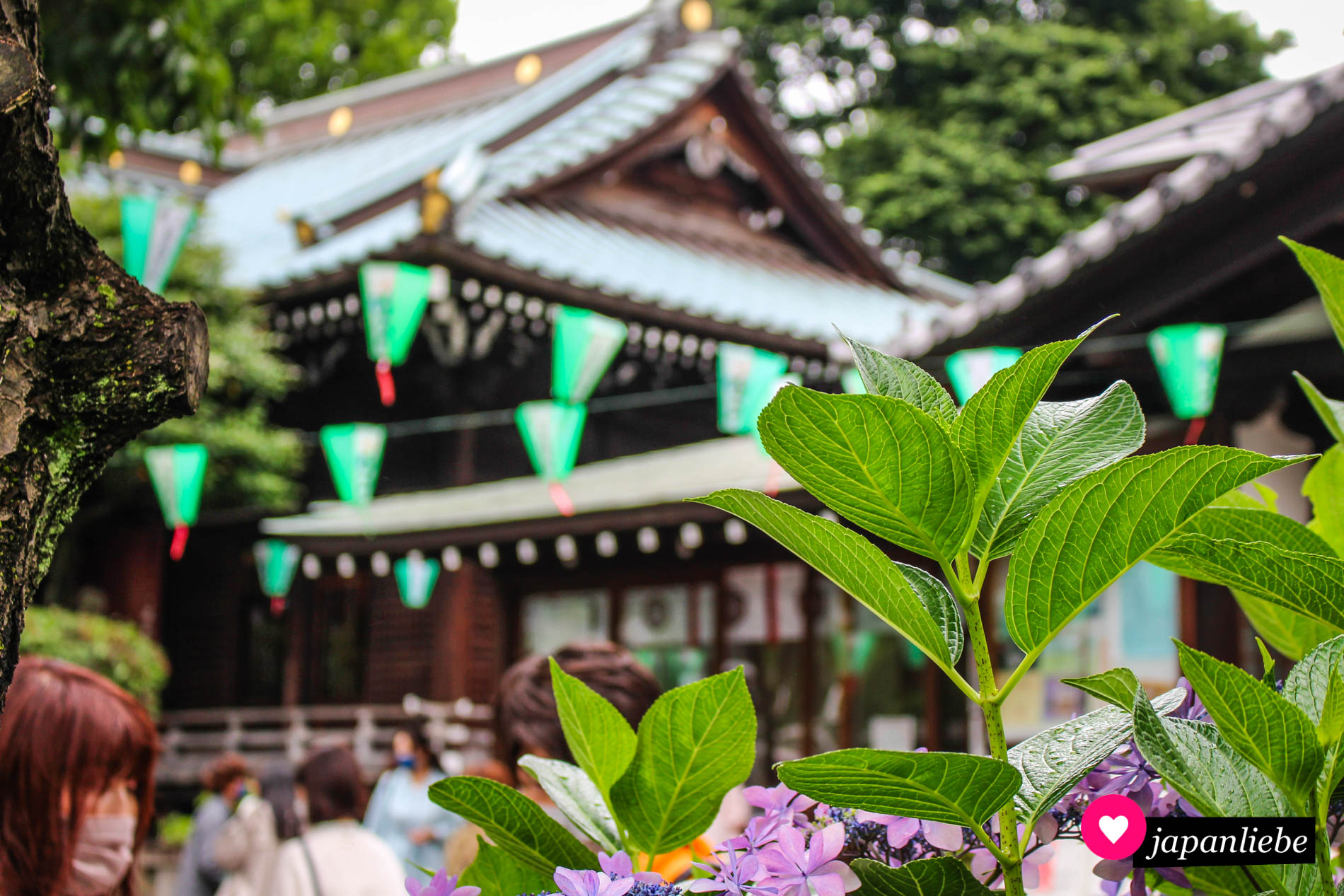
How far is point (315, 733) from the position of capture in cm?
992

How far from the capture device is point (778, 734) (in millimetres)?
7484

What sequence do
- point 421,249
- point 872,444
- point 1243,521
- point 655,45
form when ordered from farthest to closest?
point 655,45 < point 421,249 < point 1243,521 < point 872,444

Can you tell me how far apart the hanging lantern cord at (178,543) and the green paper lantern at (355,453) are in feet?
7.91

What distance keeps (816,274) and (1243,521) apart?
12016 mm

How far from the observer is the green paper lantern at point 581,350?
7.42 meters

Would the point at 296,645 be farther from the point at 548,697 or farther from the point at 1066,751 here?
the point at 1066,751

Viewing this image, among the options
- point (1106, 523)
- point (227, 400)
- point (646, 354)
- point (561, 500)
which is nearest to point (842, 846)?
point (1106, 523)

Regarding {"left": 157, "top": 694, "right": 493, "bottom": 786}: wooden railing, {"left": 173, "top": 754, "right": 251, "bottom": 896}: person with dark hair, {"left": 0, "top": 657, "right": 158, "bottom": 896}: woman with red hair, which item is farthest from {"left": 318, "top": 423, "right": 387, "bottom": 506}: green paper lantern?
{"left": 0, "top": 657, "right": 158, "bottom": 896}: woman with red hair

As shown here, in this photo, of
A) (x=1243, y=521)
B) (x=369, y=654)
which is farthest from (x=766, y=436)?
(x=369, y=654)

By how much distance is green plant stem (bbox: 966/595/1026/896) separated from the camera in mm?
642

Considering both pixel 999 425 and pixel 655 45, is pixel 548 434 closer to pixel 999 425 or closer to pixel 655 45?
pixel 655 45

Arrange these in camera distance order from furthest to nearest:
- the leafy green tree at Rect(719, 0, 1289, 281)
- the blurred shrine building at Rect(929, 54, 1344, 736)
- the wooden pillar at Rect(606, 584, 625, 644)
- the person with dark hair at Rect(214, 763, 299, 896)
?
the leafy green tree at Rect(719, 0, 1289, 281) → the wooden pillar at Rect(606, 584, 625, 644) → the person with dark hair at Rect(214, 763, 299, 896) → the blurred shrine building at Rect(929, 54, 1344, 736)

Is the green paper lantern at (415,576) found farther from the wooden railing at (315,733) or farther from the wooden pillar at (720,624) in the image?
the wooden pillar at (720,624)
